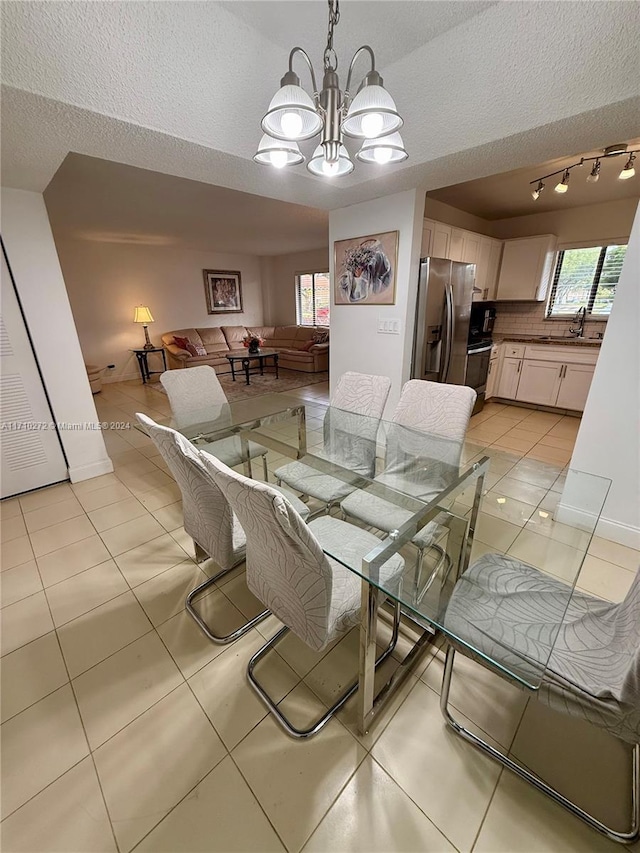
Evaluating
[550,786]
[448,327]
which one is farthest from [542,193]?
[550,786]

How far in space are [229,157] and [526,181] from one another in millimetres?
2887

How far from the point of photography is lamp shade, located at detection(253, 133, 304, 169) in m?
1.34

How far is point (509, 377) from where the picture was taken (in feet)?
14.5

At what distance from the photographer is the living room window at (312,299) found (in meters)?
7.66

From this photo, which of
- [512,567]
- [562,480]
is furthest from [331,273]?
[512,567]

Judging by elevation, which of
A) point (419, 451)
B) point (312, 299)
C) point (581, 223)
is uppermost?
point (581, 223)

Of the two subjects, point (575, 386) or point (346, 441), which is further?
point (575, 386)

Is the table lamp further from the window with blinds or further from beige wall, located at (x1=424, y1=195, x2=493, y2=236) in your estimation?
the window with blinds

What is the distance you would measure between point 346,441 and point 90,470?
2.22 meters

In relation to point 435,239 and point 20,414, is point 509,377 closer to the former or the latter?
point 435,239

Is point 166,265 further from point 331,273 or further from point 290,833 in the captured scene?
point 290,833

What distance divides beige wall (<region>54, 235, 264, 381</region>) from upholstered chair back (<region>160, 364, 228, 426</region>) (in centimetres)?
481

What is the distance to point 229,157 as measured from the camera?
1.86 metres

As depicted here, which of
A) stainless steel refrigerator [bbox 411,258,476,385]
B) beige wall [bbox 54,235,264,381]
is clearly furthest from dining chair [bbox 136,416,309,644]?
beige wall [bbox 54,235,264,381]
